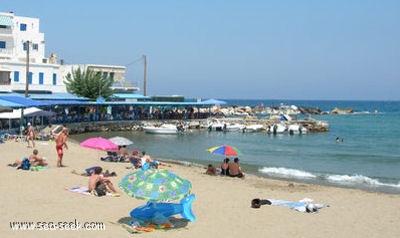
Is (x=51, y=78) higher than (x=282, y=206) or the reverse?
higher

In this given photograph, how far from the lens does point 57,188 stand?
1647 cm

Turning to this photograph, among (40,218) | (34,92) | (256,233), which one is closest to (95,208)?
(40,218)

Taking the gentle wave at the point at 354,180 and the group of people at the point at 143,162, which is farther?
the gentle wave at the point at 354,180

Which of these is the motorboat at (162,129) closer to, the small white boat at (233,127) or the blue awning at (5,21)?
the small white boat at (233,127)

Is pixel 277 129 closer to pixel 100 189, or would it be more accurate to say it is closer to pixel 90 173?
pixel 90 173

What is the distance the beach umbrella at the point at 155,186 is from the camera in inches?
458

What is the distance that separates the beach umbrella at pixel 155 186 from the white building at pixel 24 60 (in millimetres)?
38061

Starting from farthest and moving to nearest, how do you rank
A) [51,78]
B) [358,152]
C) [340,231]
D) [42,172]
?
[51,78], [358,152], [42,172], [340,231]

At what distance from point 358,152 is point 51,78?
30.2m

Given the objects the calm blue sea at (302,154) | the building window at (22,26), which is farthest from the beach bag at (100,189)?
the building window at (22,26)

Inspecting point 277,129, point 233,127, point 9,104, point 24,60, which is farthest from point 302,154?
point 24,60

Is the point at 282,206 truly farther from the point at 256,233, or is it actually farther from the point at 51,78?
the point at 51,78

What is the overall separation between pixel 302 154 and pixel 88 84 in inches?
1023

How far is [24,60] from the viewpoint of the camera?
174 ft
